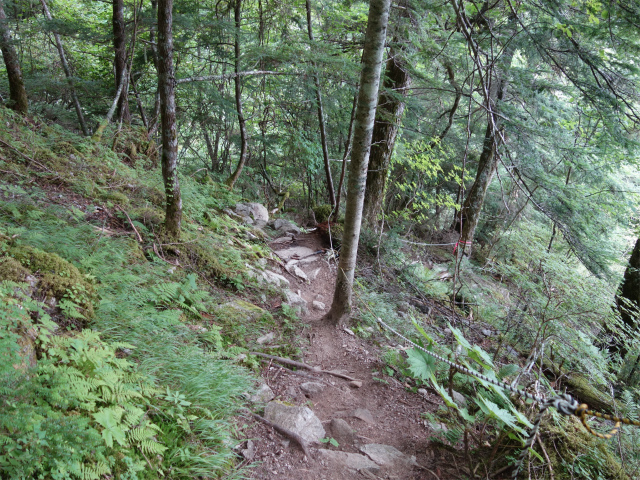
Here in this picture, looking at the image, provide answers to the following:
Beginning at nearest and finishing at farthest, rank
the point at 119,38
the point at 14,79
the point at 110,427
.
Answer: the point at 110,427, the point at 119,38, the point at 14,79

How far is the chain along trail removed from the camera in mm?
2812

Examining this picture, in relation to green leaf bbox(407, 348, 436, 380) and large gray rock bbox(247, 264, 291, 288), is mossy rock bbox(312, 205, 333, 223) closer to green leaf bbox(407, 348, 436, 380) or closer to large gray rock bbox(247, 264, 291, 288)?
large gray rock bbox(247, 264, 291, 288)

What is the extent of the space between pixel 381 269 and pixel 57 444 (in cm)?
686

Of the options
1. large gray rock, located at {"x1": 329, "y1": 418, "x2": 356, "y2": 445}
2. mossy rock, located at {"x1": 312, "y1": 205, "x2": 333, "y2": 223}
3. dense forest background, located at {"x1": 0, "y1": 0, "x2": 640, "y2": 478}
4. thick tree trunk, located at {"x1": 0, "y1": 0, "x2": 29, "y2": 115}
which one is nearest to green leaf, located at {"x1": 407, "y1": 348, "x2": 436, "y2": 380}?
dense forest background, located at {"x1": 0, "y1": 0, "x2": 640, "y2": 478}

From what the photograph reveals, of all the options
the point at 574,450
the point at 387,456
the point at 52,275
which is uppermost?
the point at 52,275

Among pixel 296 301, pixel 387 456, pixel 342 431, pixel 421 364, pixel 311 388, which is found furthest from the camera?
pixel 296 301

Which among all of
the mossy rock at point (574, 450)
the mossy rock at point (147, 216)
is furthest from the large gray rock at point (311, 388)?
the mossy rock at point (147, 216)

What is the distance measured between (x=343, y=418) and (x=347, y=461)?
72 centimetres

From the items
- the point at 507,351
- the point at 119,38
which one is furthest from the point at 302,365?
the point at 119,38

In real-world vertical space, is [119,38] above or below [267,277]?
above

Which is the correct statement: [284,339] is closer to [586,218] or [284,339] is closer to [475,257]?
[586,218]

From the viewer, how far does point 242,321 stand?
4.55m

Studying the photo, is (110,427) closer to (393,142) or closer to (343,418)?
(343,418)

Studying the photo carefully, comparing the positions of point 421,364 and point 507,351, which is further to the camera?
point 507,351
